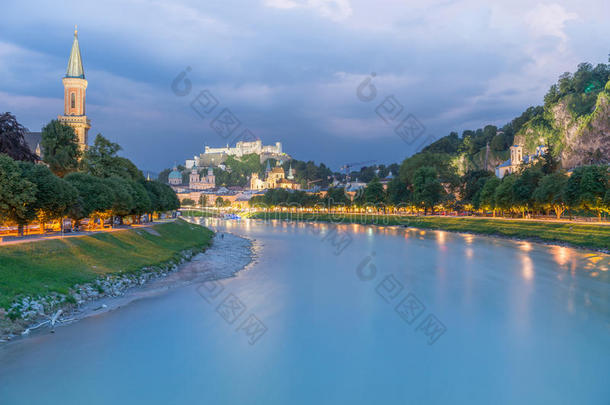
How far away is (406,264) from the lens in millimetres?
33938

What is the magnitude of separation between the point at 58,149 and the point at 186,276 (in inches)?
1122

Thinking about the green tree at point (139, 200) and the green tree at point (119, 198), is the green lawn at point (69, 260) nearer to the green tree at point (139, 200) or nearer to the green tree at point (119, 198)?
the green tree at point (119, 198)

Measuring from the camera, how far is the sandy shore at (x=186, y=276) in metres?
16.5

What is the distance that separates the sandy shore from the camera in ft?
54.2

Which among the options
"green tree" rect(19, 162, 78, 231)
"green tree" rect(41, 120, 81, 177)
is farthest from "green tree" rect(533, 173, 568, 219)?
"green tree" rect(41, 120, 81, 177)

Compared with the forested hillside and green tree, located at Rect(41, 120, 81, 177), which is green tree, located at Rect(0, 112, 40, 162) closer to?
green tree, located at Rect(41, 120, 81, 177)

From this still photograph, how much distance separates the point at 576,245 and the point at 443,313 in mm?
28919

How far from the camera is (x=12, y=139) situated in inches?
1283

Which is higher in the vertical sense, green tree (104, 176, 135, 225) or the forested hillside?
the forested hillside

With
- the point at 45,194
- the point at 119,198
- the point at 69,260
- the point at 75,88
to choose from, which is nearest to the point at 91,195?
the point at 119,198

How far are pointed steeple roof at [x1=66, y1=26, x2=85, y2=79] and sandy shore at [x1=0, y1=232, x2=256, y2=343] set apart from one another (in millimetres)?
50186

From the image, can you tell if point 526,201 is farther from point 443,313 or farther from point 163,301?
point 163,301

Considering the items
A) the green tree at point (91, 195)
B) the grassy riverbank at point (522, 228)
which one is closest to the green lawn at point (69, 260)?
the green tree at point (91, 195)

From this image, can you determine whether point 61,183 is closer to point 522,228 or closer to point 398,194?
point 522,228
